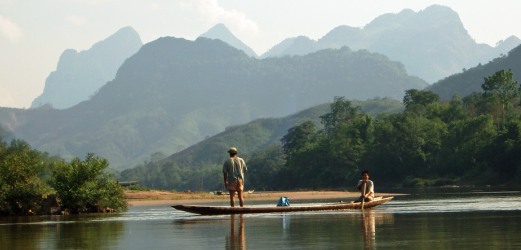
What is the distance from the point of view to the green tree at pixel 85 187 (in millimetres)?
42625

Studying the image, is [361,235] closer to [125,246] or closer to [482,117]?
[125,246]

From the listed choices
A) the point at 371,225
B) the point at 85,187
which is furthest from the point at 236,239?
the point at 85,187

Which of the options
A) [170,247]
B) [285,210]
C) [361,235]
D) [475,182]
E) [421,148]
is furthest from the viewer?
[421,148]

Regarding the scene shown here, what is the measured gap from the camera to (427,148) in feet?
403

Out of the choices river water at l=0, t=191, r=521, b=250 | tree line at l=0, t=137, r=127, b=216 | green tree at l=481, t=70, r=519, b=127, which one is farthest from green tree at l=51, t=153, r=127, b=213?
green tree at l=481, t=70, r=519, b=127

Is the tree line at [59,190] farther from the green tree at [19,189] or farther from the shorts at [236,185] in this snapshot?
the shorts at [236,185]

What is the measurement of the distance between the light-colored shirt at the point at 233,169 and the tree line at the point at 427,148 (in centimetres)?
6771

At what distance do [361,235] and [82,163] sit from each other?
26.8 metres

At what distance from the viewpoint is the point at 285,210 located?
31750mm

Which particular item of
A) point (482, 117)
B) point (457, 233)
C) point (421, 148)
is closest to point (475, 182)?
point (482, 117)

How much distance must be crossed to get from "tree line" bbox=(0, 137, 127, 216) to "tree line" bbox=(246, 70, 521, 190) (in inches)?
2383

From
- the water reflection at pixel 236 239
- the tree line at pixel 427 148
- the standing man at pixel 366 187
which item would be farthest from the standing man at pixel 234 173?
the tree line at pixel 427 148

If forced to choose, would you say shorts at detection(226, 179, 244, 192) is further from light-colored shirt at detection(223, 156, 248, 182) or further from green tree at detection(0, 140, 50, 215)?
green tree at detection(0, 140, 50, 215)

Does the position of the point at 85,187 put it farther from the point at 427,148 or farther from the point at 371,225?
the point at 427,148
